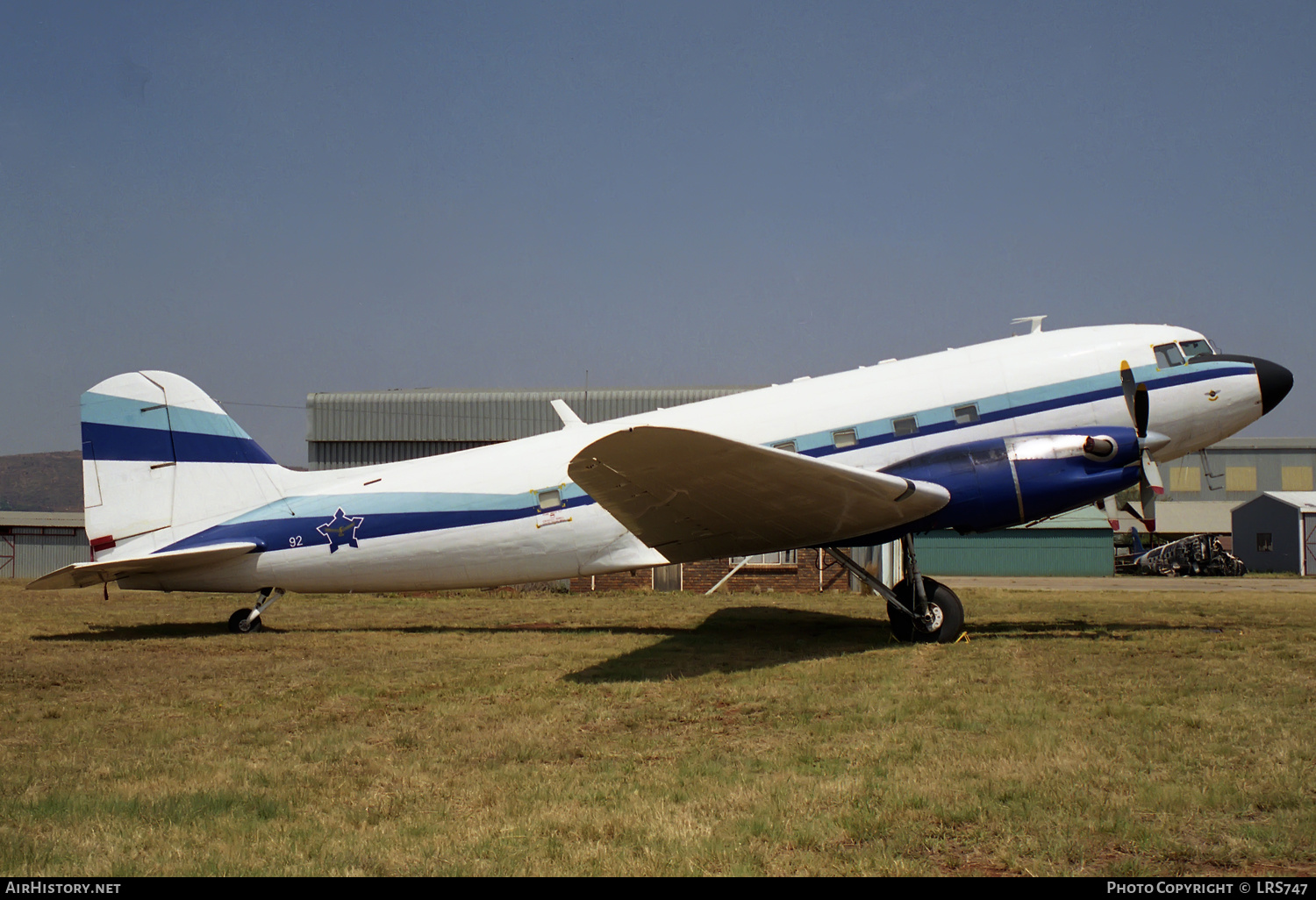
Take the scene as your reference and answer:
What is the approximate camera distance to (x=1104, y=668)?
380 inches

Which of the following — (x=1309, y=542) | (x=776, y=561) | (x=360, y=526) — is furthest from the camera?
(x=1309, y=542)

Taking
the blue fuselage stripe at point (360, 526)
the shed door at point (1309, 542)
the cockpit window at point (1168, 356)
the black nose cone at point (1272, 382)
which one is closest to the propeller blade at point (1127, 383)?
the cockpit window at point (1168, 356)

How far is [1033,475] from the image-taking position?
11.8m

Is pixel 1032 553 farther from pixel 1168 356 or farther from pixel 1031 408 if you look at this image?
pixel 1031 408

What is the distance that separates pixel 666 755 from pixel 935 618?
22.5 ft

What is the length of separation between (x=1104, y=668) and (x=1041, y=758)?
442 centimetres

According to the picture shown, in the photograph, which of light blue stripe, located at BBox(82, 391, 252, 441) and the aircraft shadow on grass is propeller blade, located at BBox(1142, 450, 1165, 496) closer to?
the aircraft shadow on grass

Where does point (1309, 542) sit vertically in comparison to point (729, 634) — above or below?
below

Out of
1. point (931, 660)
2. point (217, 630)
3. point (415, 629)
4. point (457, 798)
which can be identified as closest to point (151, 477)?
point (217, 630)

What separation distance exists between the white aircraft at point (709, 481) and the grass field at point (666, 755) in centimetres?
135

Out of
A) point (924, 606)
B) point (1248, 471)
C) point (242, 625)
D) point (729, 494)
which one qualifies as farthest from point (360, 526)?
point (1248, 471)

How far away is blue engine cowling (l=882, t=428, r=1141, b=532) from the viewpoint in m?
11.8

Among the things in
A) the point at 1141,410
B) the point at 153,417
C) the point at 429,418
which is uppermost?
the point at 429,418

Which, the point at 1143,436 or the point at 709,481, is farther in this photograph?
the point at 1143,436
